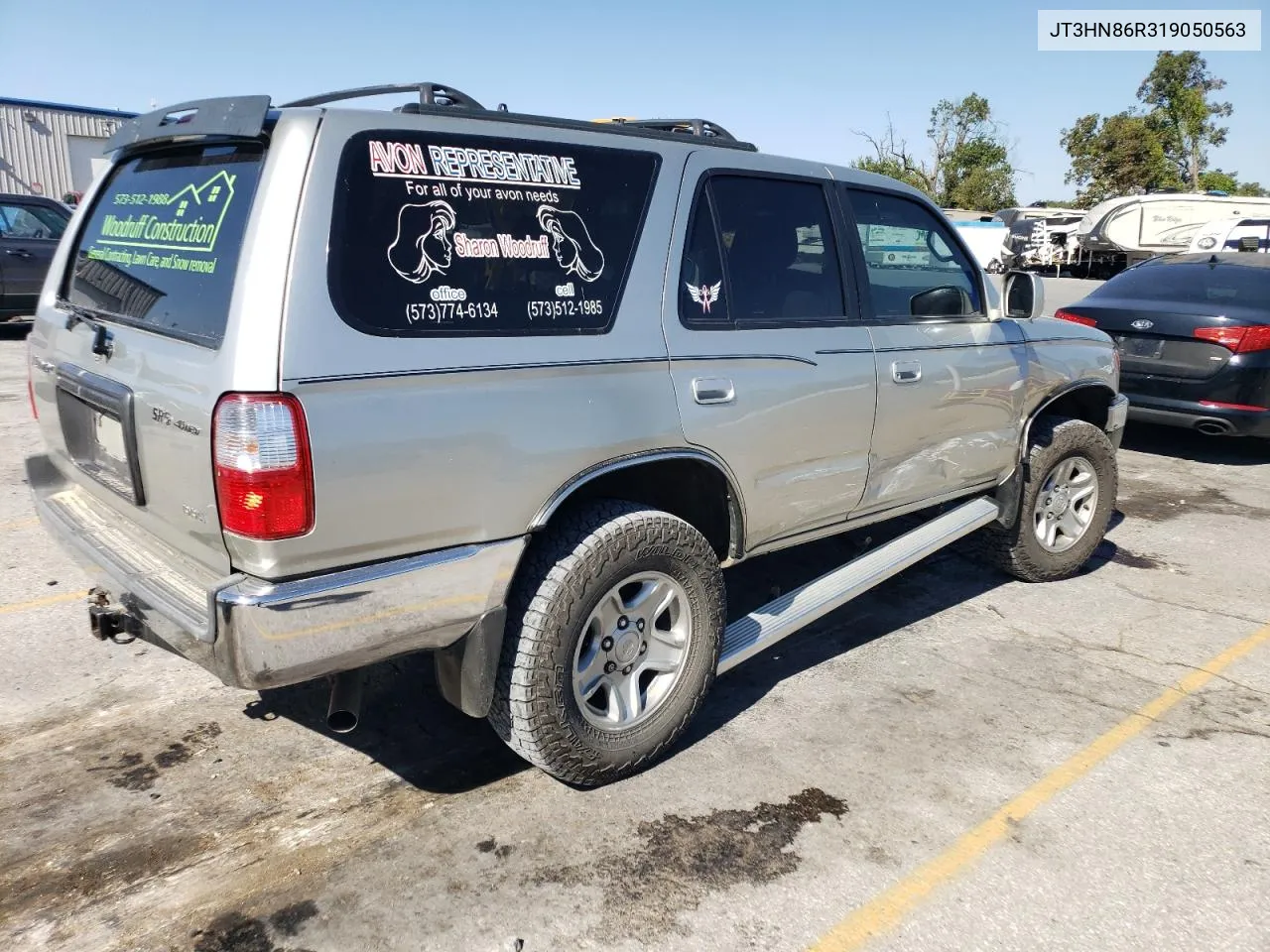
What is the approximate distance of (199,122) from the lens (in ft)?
9.18

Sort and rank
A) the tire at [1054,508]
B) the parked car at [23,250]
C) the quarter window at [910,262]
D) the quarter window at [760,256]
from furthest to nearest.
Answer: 1. the parked car at [23,250]
2. the tire at [1054,508]
3. the quarter window at [910,262]
4. the quarter window at [760,256]

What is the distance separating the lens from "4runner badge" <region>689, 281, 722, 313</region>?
131 inches

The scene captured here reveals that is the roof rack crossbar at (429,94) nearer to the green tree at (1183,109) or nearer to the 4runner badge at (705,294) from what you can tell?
the 4runner badge at (705,294)

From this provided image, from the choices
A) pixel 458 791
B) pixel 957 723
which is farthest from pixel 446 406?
pixel 957 723

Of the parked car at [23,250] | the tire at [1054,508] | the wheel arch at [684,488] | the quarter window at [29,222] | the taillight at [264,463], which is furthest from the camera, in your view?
the quarter window at [29,222]

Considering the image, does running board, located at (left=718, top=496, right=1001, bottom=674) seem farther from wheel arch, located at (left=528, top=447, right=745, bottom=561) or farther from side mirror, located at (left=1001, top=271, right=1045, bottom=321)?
side mirror, located at (left=1001, top=271, right=1045, bottom=321)

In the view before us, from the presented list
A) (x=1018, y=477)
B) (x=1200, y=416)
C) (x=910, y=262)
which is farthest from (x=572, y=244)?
(x=1200, y=416)

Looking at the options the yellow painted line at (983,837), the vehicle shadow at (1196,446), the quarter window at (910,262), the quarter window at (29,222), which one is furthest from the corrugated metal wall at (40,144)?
the yellow painted line at (983,837)

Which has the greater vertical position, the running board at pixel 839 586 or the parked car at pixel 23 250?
the parked car at pixel 23 250

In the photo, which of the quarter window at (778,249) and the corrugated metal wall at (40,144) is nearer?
the quarter window at (778,249)

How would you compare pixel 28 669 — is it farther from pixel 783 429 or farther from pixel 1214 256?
pixel 1214 256

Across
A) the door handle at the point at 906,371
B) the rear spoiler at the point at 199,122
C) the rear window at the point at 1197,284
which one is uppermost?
the rear spoiler at the point at 199,122

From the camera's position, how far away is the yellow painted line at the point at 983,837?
2643mm

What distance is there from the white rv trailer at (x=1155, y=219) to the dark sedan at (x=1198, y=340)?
18.0m
